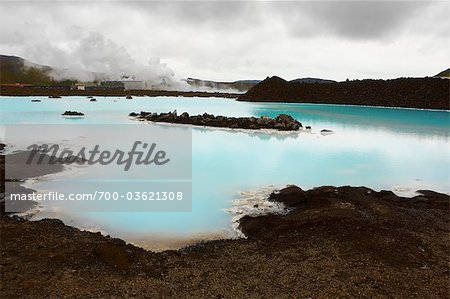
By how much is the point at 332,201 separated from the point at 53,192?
10.1 metres

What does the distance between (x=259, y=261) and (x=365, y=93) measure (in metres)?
88.7

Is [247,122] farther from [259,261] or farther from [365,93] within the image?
[365,93]

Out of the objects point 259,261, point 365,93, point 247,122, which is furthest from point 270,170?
point 365,93

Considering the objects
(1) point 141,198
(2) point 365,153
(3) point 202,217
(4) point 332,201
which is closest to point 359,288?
(4) point 332,201

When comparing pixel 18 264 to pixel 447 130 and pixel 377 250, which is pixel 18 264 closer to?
pixel 377 250

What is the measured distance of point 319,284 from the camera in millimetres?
7332

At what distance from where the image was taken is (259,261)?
845cm

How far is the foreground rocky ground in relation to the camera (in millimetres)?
7059

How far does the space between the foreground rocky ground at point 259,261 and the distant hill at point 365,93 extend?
242ft

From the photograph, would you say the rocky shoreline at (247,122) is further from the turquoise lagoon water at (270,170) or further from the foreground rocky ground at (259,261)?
the foreground rocky ground at (259,261)

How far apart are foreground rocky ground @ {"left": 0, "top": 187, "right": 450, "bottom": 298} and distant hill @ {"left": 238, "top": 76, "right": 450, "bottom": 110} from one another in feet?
242

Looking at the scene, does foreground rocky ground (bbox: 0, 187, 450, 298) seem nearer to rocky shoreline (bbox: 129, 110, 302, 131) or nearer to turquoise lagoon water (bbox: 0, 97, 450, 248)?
turquoise lagoon water (bbox: 0, 97, 450, 248)

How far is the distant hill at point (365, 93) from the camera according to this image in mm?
76938

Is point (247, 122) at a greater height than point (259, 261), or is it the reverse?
point (247, 122)
